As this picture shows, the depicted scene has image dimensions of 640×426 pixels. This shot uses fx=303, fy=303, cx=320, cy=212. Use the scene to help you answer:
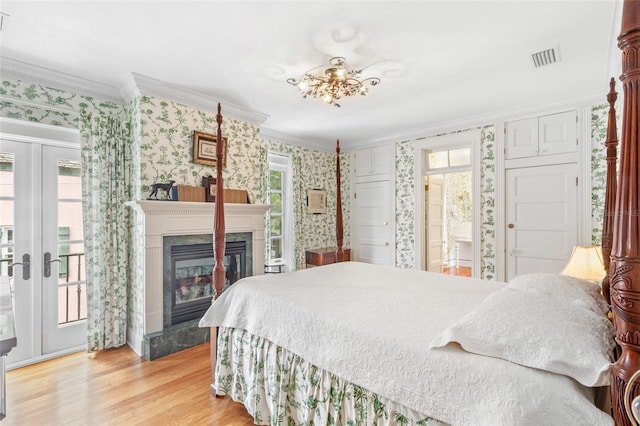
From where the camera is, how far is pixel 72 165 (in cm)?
284

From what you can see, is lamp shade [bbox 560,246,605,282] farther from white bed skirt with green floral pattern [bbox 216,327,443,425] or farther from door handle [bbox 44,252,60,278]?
door handle [bbox 44,252,60,278]

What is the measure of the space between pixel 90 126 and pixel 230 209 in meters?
1.45

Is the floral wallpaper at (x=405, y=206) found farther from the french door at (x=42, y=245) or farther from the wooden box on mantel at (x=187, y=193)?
the french door at (x=42, y=245)

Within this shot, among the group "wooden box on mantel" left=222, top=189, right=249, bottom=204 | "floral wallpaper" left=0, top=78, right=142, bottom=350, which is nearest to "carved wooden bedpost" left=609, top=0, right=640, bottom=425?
"wooden box on mantel" left=222, top=189, right=249, bottom=204

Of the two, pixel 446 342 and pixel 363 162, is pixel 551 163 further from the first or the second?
pixel 446 342

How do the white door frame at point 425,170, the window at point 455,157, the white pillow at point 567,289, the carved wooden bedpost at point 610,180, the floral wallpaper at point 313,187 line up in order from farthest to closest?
the floral wallpaper at point 313,187 → the window at point 455,157 → the white door frame at point 425,170 → the carved wooden bedpost at point 610,180 → the white pillow at point 567,289

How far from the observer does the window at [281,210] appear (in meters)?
4.70

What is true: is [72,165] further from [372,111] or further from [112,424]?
[372,111]

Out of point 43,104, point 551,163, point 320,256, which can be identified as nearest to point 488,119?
point 551,163

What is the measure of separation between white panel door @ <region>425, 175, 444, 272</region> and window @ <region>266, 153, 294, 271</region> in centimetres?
210

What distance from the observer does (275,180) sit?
189 inches

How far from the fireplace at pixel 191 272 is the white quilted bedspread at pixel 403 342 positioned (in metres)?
1.20

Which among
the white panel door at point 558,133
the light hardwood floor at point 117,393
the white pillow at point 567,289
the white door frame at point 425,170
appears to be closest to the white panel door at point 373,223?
the white door frame at point 425,170

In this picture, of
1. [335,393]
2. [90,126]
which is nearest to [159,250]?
[90,126]
